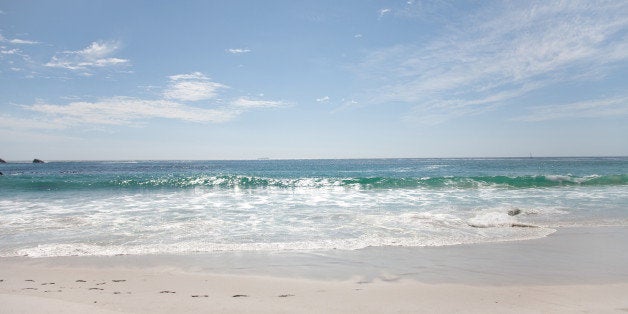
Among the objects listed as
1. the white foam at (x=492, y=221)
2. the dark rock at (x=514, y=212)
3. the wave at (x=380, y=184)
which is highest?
the wave at (x=380, y=184)

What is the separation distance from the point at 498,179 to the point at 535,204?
40.7 feet

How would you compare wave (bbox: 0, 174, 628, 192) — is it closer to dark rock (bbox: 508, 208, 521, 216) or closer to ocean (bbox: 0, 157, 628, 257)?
ocean (bbox: 0, 157, 628, 257)

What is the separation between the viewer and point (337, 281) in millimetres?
5465

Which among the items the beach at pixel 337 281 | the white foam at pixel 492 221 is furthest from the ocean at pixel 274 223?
the beach at pixel 337 281

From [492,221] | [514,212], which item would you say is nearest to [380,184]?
[514,212]

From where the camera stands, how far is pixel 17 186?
77.7ft

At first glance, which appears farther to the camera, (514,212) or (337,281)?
(514,212)

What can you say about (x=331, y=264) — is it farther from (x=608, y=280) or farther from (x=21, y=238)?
(x=21, y=238)

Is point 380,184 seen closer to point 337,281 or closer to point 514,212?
point 514,212

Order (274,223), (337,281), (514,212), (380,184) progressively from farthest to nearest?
(380,184)
(514,212)
(274,223)
(337,281)

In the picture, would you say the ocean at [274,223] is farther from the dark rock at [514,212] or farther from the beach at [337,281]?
the beach at [337,281]

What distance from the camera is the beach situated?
4.46 meters

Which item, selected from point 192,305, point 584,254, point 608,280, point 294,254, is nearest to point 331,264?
point 294,254

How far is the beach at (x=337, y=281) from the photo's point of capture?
4457 millimetres
